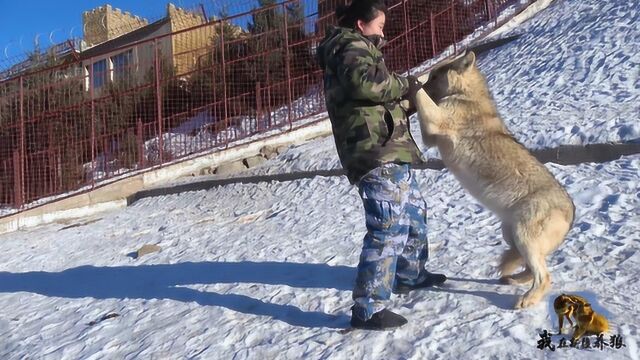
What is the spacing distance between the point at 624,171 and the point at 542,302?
273 cm

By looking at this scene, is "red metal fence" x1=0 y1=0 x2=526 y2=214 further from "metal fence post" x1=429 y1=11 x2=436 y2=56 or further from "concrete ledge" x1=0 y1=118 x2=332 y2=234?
"concrete ledge" x1=0 y1=118 x2=332 y2=234

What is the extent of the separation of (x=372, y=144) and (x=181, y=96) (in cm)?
1239

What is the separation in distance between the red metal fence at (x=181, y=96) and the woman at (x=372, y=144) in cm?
783

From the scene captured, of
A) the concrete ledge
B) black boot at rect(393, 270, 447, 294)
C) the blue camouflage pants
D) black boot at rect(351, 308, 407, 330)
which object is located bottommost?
black boot at rect(351, 308, 407, 330)

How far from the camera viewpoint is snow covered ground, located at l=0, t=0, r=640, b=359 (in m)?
3.31

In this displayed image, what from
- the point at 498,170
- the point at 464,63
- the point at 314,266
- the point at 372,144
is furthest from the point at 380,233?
the point at 314,266

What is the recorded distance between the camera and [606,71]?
811 centimetres

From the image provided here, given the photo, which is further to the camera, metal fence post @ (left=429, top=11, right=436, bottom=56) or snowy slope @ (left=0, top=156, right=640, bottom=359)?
metal fence post @ (left=429, top=11, right=436, bottom=56)

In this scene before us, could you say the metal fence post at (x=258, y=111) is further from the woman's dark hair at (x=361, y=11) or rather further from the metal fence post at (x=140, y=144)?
the woman's dark hair at (x=361, y=11)

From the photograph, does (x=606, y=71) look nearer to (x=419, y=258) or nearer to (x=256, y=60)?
(x=419, y=258)

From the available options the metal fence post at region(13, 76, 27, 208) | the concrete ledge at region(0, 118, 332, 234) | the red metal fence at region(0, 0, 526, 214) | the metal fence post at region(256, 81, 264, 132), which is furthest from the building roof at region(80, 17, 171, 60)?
the concrete ledge at region(0, 118, 332, 234)

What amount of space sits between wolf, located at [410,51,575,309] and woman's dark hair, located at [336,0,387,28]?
2.30ft

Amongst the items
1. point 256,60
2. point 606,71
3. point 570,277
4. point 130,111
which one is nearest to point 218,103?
point 256,60

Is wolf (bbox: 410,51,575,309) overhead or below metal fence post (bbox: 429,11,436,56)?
below
